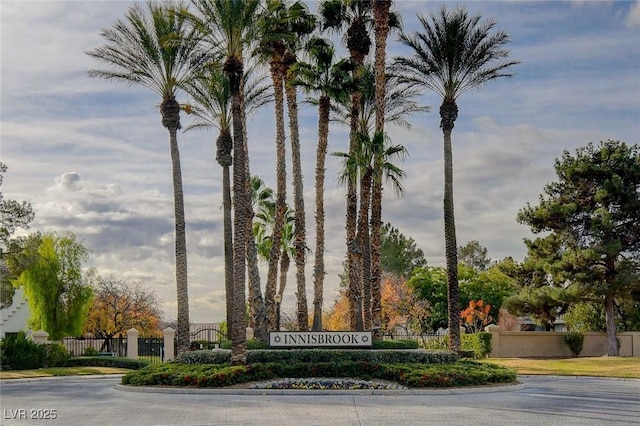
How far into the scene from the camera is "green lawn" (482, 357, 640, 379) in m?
37.3

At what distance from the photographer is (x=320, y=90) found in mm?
39062

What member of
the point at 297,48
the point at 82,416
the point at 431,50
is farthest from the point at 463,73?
the point at 82,416

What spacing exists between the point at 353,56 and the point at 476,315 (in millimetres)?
33150

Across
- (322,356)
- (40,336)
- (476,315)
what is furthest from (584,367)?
(40,336)

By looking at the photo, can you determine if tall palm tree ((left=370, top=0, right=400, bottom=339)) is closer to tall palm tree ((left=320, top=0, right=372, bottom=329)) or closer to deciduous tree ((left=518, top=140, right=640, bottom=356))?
tall palm tree ((left=320, top=0, right=372, bottom=329))

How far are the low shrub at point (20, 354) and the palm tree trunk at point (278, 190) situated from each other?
11072 millimetres

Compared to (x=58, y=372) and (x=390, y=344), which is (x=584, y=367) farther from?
(x=58, y=372)

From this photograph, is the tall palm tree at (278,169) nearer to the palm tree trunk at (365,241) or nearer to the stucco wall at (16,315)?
the palm tree trunk at (365,241)

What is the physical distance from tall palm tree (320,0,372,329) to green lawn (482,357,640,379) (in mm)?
8728

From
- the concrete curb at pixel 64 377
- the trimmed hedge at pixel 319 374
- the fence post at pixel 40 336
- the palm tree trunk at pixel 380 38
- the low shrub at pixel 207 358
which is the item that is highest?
the palm tree trunk at pixel 380 38

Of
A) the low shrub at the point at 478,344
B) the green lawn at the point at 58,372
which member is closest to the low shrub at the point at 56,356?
the green lawn at the point at 58,372

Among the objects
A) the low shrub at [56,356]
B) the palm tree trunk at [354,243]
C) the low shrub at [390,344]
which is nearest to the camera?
the low shrub at [390,344]

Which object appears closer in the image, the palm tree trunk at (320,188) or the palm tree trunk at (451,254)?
the palm tree trunk at (451,254)

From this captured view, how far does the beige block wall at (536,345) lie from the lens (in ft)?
170
